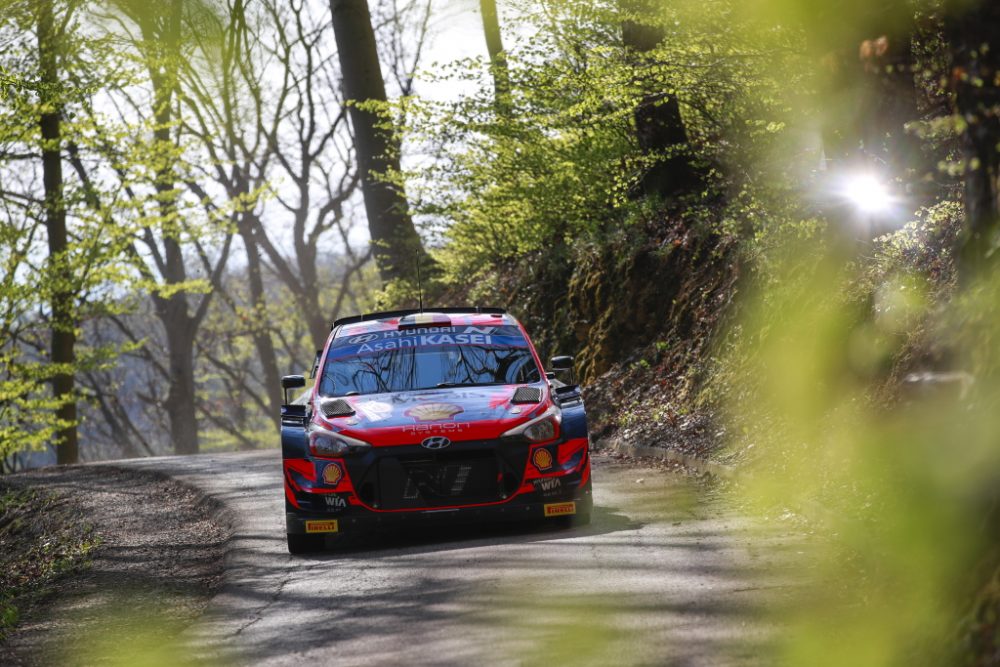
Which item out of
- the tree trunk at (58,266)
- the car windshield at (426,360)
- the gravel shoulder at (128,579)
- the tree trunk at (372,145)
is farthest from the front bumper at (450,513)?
the tree trunk at (372,145)

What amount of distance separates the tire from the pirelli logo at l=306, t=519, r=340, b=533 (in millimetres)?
171

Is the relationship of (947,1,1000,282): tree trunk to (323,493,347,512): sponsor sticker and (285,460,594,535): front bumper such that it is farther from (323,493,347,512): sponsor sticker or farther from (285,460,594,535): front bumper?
(323,493,347,512): sponsor sticker

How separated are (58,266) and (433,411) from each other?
15.8 m

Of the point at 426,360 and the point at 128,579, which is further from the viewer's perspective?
the point at 426,360

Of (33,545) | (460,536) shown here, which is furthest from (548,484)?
(33,545)

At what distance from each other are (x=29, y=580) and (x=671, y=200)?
37.5ft

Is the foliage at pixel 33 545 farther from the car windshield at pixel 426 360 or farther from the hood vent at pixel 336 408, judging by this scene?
the car windshield at pixel 426 360

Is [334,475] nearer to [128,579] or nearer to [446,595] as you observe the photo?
[128,579]

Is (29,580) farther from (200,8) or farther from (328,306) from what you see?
(328,306)

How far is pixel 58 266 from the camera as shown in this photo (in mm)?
23438

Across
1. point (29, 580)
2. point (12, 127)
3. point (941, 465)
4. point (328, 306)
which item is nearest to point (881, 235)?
point (941, 465)

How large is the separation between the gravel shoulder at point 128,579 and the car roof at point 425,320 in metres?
2.28

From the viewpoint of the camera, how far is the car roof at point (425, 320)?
37.9 feet

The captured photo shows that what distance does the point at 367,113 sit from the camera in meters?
28.5
